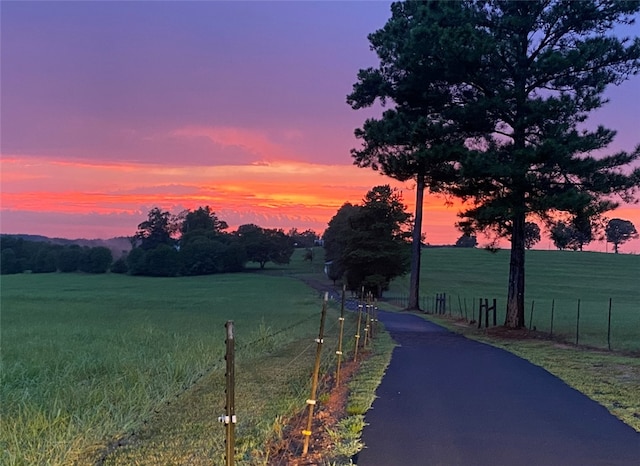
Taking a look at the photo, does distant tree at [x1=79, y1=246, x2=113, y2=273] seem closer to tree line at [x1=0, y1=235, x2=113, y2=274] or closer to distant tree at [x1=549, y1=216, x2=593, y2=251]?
tree line at [x1=0, y1=235, x2=113, y2=274]

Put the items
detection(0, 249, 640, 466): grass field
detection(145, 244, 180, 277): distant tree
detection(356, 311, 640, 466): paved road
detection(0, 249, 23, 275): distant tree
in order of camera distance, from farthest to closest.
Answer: detection(0, 249, 23, 275): distant tree → detection(145, 244, 180, 277): distant tree → detection(0, 249, 640, 466): grass field → detection(356, 311, 640, 466): paved road

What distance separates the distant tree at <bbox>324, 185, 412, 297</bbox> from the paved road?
1758 inches

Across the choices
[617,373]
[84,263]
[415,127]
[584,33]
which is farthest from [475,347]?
[84,263]

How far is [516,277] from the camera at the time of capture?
24.3 meters

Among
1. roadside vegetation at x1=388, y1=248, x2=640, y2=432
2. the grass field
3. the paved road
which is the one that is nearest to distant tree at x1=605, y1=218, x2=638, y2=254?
roadside vegetation at x1=388, y1=248, x2=640, y2=432

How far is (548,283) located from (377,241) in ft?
102

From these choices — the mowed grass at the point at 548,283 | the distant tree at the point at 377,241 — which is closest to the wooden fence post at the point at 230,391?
the mowed grass at the point at 548,283

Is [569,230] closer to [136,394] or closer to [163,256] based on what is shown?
[136,394]

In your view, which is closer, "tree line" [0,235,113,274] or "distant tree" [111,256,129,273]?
"tree line" [0,235,113,274]

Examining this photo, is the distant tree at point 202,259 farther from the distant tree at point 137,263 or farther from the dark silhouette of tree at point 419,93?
the dark silhouette of tree at point 419,93

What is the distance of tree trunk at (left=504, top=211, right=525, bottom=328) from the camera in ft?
77.7

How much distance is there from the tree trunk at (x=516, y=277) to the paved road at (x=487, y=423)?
1026 cm

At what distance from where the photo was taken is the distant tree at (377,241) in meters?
58.8

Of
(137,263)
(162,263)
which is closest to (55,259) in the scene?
(137,263)
